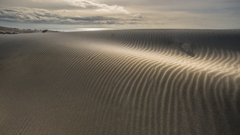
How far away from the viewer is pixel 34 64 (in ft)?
19.4

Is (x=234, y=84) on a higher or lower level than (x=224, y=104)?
higher

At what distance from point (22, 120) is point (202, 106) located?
4400mm

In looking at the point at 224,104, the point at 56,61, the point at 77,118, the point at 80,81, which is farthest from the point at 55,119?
the point at 224,104

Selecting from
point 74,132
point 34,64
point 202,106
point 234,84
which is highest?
point 34,64

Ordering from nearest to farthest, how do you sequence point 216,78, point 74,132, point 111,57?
point 74,132
point 216,78
point 111,57

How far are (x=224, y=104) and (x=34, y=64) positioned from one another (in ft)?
21.9

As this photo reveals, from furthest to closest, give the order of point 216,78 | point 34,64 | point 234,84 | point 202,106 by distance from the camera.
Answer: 1. point 34,64
2. point 216,78
3. point 234,84
4. point 202,106

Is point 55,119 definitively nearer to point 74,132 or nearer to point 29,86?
point 74,132

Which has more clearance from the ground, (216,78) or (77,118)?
(216,78)

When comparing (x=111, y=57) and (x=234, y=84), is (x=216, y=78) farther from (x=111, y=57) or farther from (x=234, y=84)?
(x=111, y=57)

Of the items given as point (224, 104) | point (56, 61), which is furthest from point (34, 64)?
point (224, 104)

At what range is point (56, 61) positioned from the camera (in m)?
6.09

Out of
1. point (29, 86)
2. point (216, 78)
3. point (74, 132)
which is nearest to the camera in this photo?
point (74, 132)

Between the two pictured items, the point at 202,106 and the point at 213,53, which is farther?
the point at 213,53
